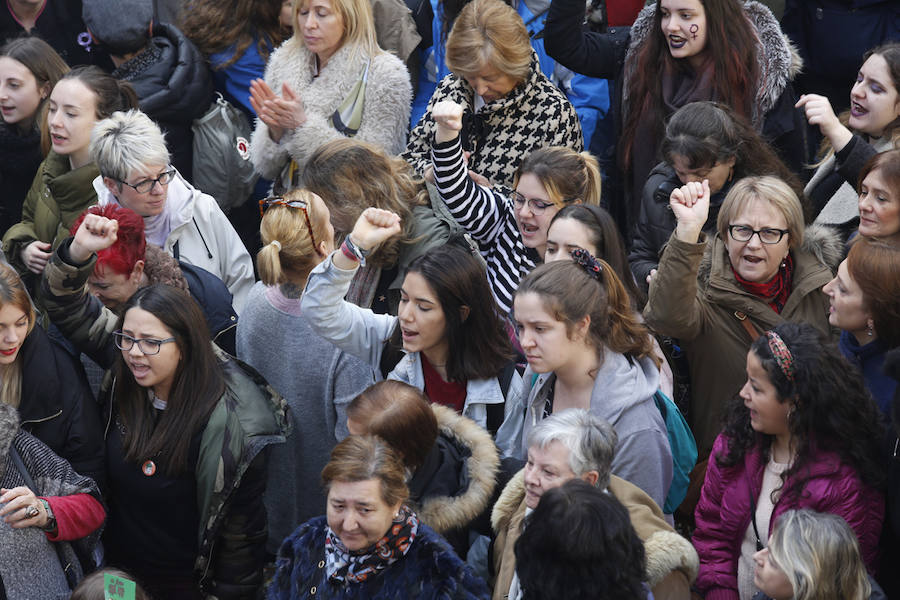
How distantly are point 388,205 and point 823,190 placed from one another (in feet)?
6.68

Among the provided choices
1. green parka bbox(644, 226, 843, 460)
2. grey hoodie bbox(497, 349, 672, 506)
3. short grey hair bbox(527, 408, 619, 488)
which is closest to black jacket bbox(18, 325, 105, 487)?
grey hoodie bbox(497, 349, 672, 506)

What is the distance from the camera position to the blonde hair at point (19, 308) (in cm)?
412

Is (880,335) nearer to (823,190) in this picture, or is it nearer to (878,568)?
(878,568)

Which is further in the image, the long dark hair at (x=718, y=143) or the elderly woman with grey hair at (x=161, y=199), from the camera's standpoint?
→ the elderly woman with grey hair at (x=161, y=199)

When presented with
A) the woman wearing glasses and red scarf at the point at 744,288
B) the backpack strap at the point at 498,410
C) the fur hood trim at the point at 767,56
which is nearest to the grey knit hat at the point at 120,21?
the fur hood trim at the point at 767,56

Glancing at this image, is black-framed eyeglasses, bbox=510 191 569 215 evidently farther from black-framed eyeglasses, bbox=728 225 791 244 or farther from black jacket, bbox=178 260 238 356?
black jacket, bbox=178 260 238 356

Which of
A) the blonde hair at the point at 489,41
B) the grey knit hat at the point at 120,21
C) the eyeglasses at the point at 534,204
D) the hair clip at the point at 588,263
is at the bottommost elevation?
the eyeglasses at the point at 534,204

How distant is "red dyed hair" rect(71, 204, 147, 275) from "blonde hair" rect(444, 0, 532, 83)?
183 centimetres

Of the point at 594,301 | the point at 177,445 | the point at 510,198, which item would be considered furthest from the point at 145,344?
the point at 510,198

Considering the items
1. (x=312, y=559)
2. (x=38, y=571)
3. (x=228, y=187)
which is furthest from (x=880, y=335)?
(x=228, y=187)

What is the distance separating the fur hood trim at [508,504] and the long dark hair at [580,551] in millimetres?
566

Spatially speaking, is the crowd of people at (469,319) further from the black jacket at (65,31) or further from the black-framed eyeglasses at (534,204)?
the black jacket at (65,31)

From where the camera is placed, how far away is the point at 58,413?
4152mm

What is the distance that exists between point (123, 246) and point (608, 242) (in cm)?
197
